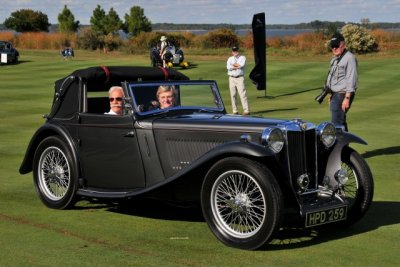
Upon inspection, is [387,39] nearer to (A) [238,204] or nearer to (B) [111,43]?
(B) [111,43]

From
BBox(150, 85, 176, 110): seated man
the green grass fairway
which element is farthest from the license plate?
BBox(150, 85, 176, 110): seated man

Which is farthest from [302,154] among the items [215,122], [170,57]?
[170,57]

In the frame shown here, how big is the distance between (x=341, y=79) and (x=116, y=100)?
4.49 metres

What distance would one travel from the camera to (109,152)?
7.73 meters

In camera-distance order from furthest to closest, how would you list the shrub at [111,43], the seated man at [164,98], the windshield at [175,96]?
the shrub at [111,43]
the seated man at [164,98]
the windshield at [175,96]

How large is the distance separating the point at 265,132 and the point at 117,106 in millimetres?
2208

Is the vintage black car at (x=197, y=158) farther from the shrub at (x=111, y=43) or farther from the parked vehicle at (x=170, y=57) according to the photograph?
the shrub at (x=111, y=43)

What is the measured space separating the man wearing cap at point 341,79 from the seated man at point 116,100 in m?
4.27

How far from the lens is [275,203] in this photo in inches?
240

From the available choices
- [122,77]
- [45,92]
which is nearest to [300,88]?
[45,92]

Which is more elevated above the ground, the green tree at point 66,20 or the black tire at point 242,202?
the green tree at point 66,20

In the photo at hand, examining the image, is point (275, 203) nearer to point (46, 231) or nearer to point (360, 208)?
point (360, 208)

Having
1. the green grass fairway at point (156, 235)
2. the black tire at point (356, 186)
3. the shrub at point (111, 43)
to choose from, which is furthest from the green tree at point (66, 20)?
the black tire at point (356, 186)

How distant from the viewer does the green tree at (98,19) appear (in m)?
93.1
